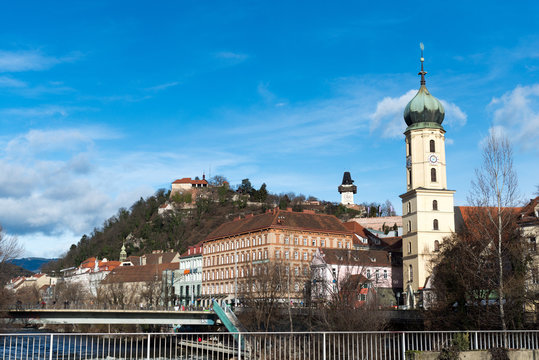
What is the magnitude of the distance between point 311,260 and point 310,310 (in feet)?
102

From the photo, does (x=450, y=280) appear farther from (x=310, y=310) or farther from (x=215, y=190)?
(x=215, y=190)

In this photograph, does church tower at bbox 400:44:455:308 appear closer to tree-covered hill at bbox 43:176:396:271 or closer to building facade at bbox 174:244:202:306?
building facade at bbox 174:244:202:306

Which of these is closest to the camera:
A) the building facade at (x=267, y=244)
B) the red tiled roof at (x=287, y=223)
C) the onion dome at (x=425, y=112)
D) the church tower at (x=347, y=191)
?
the onion dome at (x=425, y=112)

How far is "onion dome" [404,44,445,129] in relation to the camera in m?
73.9

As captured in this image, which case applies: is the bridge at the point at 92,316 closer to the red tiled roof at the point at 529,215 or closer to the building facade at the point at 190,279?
the red tiled roof at the point at 529,215

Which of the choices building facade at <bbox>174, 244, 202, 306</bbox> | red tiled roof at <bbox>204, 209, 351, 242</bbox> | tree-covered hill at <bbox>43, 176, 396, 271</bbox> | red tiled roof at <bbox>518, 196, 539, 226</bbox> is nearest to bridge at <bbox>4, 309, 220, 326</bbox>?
red tiled roof at <bbox>204, 209, 351, 242</bbox>

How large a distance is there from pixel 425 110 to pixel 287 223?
82.2 ft

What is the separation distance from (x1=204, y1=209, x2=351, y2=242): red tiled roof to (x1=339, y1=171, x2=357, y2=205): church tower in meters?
103

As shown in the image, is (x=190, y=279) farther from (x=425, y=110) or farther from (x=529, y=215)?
(x=529, y=215)

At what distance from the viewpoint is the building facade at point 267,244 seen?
277 feet

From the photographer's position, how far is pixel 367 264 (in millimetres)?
78062

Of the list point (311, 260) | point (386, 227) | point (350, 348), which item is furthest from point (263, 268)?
point (386, 227)

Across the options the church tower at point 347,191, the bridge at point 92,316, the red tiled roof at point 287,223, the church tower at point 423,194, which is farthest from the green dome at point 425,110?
the church tower at point 347,191

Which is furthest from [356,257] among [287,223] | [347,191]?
[347,191]
